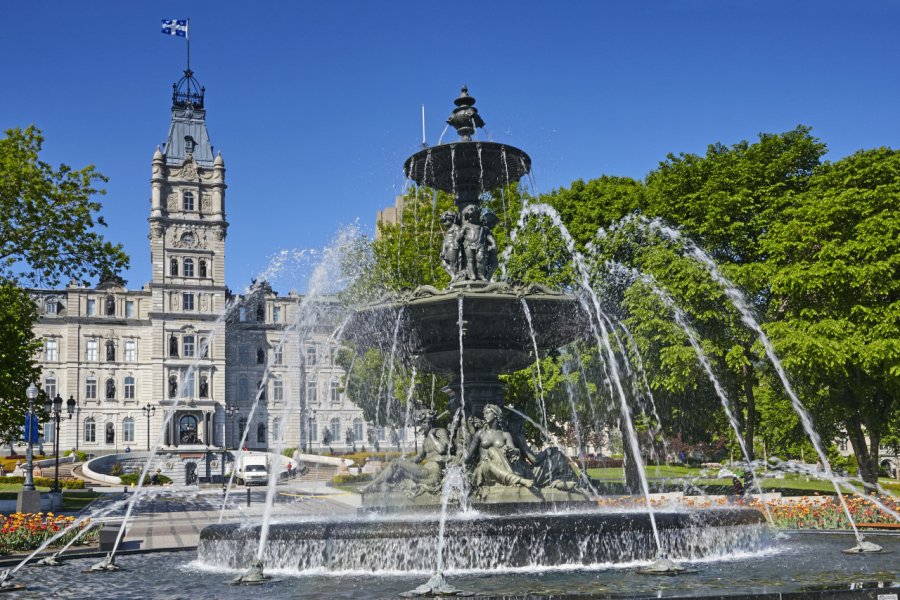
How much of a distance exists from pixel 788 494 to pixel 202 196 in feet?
224

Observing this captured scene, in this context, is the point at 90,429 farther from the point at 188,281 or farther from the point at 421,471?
the point at 421,471

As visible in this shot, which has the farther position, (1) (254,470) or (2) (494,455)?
(1) (254,470)

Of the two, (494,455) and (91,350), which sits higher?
(91,350)

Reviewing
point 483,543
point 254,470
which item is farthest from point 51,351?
point 483,543

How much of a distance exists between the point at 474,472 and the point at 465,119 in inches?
228

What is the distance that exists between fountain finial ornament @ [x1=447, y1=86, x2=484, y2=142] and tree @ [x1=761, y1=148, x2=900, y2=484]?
11.4 meters

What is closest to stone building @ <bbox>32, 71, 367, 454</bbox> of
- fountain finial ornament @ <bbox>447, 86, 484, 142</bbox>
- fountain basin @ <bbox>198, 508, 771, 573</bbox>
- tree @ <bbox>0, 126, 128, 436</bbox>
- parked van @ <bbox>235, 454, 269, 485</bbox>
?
parked van @ <bbox>235, 454, 269, 485</bbox>

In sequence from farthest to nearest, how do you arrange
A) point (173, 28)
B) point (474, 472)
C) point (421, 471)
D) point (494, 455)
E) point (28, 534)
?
1. point (173, 28)
2. point (28, 534)
3. point (421, 471)
4. point (474, 472)
5. point (494, 455)

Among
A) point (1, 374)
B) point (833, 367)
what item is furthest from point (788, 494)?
point (1, 374)

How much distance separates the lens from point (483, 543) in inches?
354

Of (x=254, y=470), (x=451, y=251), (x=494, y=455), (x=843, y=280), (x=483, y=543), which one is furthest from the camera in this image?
(x=254, y=470)

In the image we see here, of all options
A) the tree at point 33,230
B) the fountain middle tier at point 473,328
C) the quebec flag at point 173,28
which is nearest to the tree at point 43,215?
the tree at point 33,230

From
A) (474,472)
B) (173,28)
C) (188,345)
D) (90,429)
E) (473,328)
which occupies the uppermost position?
(173,28)

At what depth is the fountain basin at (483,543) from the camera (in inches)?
355
